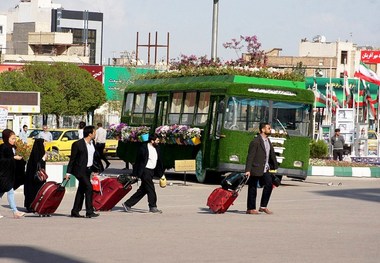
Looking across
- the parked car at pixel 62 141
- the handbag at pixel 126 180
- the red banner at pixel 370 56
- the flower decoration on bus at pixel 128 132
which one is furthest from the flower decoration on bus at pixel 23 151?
the red banner at pixel 370 56

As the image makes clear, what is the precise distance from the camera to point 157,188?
29.9m

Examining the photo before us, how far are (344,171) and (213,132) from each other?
9110 millimetres

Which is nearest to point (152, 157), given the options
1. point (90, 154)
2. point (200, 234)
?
point (90, 154)

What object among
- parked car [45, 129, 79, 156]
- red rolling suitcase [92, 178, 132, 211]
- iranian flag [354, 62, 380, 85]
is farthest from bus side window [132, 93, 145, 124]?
iranian flag [354, 62, 380, 85]

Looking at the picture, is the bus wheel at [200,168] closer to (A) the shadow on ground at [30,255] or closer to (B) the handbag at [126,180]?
(B) the handbag at [126,180]

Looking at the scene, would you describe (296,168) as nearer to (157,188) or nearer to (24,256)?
(157,188)

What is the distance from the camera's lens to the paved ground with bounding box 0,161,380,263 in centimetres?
1374

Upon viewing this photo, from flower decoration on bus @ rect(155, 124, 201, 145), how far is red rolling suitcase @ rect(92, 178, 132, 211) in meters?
10.5

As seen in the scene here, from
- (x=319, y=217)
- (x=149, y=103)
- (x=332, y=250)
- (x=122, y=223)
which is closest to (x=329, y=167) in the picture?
(x=149, y=103)

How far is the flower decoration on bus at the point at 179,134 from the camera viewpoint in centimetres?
3192

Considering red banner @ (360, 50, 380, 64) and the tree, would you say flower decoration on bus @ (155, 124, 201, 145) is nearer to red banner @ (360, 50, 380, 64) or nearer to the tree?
the tree

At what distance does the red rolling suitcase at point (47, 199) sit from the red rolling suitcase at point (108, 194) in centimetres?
136

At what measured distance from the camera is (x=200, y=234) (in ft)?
54.5

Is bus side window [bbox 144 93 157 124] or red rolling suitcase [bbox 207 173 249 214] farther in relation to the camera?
bus side window [bbox 144 93 157 124]
